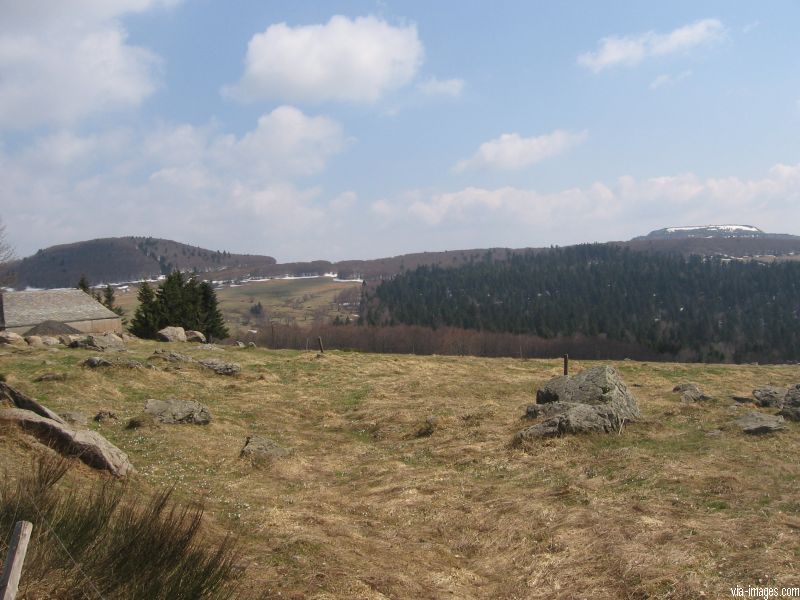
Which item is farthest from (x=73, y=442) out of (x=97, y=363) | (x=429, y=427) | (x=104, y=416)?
(x=97, y=363)

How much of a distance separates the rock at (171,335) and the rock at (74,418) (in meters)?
33.9

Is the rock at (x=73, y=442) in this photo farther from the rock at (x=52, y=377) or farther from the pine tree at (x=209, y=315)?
the pine tree at (x=209, y=315)

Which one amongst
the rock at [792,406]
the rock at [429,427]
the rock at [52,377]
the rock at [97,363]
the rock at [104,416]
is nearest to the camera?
the rock at [792,406]

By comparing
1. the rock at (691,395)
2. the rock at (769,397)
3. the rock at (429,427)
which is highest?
the rock at (769,397)

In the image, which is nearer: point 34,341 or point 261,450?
point 261,450

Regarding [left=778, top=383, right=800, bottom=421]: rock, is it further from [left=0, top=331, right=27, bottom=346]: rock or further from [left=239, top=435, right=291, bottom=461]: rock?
[left=0, top=331, right=27, bottom=346]: rock

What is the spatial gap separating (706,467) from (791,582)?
253 inches

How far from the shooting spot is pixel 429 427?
21.1 metres

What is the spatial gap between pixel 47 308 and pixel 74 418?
2070 inches

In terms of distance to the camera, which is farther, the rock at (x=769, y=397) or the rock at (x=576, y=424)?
the rock at (x=769, y=397)

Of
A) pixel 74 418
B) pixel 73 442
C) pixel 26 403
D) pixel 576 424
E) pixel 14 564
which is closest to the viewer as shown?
pixel 14 564

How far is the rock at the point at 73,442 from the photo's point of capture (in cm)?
1295

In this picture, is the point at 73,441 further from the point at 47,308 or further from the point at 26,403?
the point at 47,308

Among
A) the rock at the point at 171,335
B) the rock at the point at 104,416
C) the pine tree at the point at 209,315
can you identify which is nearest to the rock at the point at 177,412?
the rock at the point at 104,416
